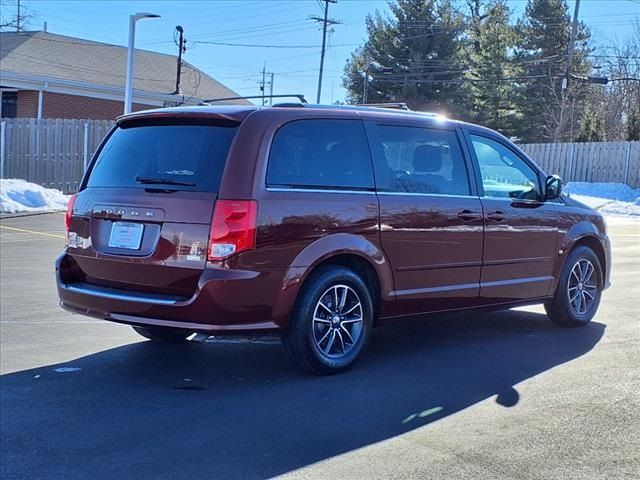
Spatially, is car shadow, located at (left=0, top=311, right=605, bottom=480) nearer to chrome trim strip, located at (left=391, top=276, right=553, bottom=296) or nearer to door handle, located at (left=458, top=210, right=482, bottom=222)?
chrome trim strip, located at (left=391, top=276, right=553, bottom=296)

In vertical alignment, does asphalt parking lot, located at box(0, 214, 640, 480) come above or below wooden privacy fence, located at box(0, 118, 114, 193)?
below

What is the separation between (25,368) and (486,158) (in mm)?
4182

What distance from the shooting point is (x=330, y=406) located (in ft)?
16.1

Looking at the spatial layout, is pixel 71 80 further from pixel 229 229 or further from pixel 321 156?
pixel 229 229

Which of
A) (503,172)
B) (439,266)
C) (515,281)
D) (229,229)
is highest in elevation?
(503,172)

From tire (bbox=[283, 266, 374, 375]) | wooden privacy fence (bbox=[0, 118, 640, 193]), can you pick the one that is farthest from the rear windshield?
wooden privacy fence (bbox=[0, 118, 640, 193])

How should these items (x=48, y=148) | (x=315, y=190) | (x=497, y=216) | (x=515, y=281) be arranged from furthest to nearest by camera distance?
(x=48, y=148) → (x=515, y=281) → (x=497, y=216) → (x=315, y=190)

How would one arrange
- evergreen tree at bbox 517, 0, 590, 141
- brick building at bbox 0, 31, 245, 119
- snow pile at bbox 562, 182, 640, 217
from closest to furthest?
snow pile at bbox 562, 182, 640, 217 < brick building at bbox 0, 31, 245, 119 < evergreen tree at bbox 517, 0, 590, 141

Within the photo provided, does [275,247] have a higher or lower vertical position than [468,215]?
lower

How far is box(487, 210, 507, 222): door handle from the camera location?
252 inches

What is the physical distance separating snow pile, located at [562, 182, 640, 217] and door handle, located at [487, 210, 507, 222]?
1949cm

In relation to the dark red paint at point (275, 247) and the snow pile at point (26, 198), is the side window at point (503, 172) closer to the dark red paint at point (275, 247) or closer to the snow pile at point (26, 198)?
the dark red paint at point (275, 247)

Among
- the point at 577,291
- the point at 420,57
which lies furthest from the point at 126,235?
the point at 420,57

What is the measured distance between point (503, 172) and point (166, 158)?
3086mm
